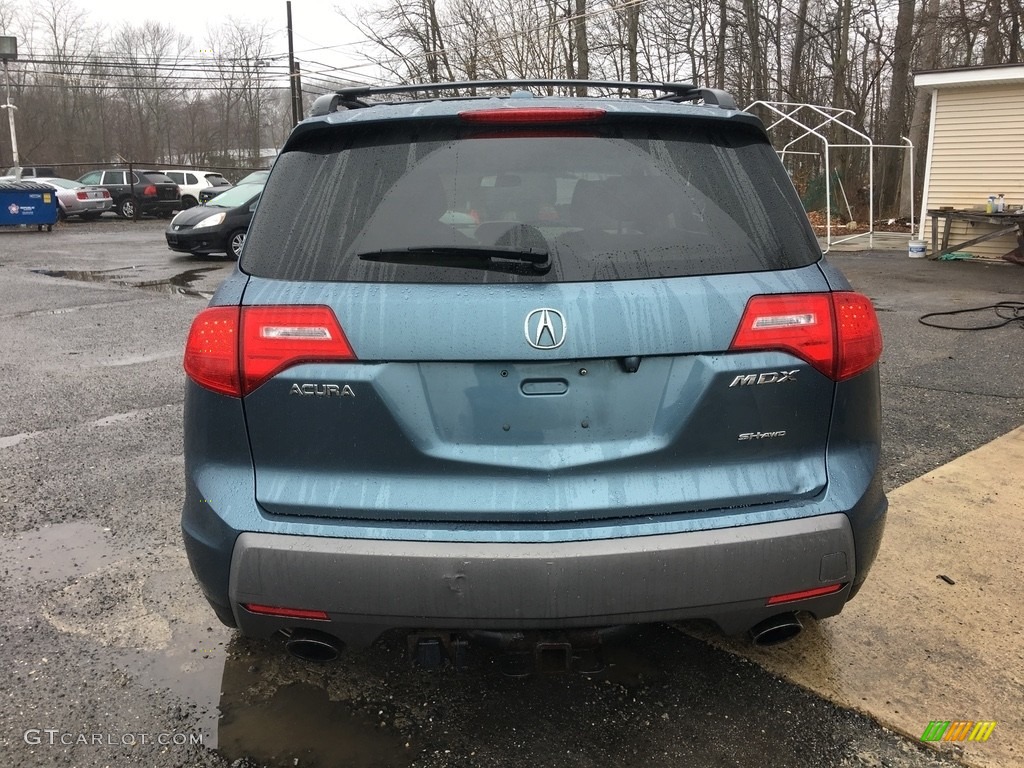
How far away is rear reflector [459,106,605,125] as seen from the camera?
83.6 inches

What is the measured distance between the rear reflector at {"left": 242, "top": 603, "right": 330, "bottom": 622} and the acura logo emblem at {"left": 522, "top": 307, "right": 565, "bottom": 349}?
0.84 metres

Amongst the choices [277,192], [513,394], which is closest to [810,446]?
[513,394]

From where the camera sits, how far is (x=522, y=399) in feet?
6.36

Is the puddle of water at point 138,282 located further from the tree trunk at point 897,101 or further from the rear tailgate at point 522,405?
the tree trunk at point 897,101

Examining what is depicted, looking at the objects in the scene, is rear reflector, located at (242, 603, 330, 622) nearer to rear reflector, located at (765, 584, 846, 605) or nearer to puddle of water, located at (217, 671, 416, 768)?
puddle of water, located at (217, 671, 416, 768)

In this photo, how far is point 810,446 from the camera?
6.82 ft

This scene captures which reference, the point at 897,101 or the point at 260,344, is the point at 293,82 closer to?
the point at 897,101

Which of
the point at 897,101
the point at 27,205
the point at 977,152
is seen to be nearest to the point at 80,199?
the point at 27,205

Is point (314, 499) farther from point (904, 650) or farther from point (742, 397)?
point (904, 650)

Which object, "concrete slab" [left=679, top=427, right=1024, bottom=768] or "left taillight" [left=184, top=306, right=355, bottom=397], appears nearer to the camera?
"left taillight" [left=184, top=306, right=355, bottom=397]

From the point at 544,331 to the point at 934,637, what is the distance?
201cm

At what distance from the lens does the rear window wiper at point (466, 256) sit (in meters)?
2.00

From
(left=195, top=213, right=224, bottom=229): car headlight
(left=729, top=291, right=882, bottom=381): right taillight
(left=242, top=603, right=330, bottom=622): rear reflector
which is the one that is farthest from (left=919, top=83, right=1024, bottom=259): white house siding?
(left=242, top=603, right=330, bottom=622): rear reflector

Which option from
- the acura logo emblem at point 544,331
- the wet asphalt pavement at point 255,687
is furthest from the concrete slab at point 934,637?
the acura logo emblem at point 544,331
